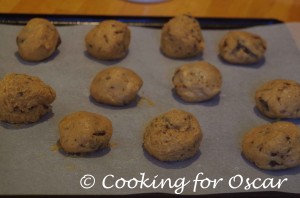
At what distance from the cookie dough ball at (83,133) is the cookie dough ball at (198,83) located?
344mm

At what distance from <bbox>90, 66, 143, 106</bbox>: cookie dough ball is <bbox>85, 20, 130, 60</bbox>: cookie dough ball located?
0.19 meters

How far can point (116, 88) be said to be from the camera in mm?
1608

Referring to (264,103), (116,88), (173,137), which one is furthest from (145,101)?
(264,103)

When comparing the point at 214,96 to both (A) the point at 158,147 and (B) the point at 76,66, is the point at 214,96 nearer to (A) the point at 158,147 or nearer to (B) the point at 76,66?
(A) the point at 158,147

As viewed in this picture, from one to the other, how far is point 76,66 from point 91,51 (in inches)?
3.3

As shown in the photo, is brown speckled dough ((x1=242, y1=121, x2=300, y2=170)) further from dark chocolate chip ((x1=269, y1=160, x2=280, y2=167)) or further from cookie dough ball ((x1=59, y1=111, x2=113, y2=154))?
cookie dough ball ((x1=59, y1=111, x2=113, y2=154))

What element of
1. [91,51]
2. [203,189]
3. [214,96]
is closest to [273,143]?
[203,189]

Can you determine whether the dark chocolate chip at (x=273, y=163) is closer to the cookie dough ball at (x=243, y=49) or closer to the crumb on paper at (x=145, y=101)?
the crumb on paper at (x=145, y=101)

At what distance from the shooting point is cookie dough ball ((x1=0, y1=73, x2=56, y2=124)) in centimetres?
146

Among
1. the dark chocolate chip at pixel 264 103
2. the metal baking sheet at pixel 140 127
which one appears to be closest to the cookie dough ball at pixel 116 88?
the metal baking sheet at pixel 140 127

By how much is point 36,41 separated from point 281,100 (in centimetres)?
89

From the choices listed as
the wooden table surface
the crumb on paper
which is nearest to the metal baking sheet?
the crumb on paper

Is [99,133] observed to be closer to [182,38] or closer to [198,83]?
[198,83]

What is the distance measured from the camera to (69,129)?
1407 mm
